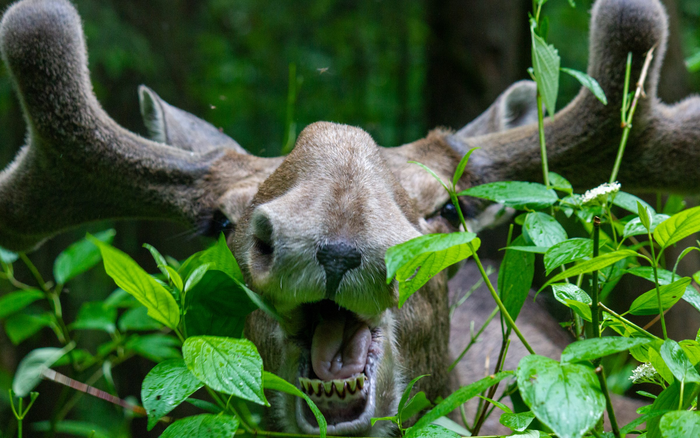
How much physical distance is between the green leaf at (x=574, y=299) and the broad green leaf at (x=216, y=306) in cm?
76

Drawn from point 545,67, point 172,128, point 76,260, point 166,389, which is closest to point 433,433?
point 166,389

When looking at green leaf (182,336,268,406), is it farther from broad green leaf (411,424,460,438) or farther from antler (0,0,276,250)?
antler (0,0,276,250)

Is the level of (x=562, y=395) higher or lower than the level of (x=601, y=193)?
lower

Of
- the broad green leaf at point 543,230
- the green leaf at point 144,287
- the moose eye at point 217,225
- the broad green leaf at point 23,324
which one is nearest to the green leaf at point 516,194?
the broad green leaf at point 543,230

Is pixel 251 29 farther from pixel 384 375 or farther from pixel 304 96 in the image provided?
Answer: pixel 384 375

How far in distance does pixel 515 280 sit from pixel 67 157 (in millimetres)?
2068

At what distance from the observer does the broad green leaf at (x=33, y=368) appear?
10.0 feet

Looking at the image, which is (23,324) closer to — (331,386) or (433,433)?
(331,386)

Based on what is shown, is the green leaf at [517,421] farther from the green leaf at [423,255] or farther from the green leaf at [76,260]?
the green leaf at [76,260]

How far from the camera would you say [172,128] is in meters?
3.39

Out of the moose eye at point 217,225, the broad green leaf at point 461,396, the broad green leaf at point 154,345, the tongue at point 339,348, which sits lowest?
the broad green leaf at point 154,345

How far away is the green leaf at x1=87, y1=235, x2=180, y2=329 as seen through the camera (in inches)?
54.1

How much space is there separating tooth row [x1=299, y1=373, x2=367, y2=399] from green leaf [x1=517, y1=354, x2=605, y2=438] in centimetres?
78

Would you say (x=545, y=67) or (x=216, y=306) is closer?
(x=216, y=306)
